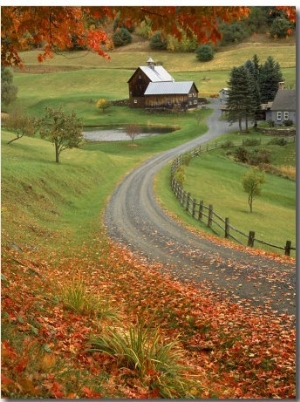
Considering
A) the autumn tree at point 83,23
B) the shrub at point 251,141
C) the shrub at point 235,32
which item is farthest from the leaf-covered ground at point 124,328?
the shrub at point 251,141

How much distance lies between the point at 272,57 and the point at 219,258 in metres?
6.43

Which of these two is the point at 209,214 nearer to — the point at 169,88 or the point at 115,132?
the point at 115,132

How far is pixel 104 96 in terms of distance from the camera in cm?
1446

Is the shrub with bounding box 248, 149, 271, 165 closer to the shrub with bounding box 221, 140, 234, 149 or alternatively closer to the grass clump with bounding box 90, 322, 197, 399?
the shrub with bounding box 221, 140, 234, 149

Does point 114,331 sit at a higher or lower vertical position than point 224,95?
lower

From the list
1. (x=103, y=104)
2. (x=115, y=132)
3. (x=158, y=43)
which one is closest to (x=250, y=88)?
(x=115, y=132)

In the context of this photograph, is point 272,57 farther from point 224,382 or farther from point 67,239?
point 224,382

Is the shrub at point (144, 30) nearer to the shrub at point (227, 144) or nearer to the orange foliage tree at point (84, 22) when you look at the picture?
the orange foliage tree at point (84, 22)

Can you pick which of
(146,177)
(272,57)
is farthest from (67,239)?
(146,177)

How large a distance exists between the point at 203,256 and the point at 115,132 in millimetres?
4890

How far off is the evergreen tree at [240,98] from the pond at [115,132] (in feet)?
7.28

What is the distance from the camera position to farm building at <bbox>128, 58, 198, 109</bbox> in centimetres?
1317

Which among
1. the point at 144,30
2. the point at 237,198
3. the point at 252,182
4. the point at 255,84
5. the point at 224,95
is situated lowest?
the point at 237,198

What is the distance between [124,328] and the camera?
7926mm
